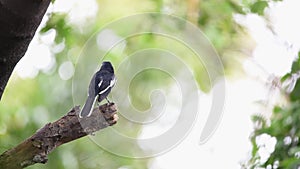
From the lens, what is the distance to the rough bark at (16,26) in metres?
0.60

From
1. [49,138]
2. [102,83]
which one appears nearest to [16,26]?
[49,138]

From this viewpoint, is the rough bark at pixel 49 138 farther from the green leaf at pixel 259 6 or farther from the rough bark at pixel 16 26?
the green leaf at pixel 259 6

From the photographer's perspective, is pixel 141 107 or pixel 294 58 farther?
pixel 294 58

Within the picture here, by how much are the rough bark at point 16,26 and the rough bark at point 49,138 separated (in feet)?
0.76

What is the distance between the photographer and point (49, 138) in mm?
863

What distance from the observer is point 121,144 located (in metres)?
1.22

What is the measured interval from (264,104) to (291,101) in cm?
12

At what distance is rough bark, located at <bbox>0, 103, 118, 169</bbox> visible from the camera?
2.80 ft

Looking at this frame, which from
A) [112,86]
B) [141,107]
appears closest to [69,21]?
[141,107]

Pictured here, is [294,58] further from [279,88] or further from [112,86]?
[112,86]

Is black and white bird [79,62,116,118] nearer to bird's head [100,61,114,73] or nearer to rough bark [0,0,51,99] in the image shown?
bird's head [100,61,114,73]

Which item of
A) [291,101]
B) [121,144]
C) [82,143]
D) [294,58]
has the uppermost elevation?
[294,58]

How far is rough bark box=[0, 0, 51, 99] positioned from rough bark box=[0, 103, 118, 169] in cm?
23

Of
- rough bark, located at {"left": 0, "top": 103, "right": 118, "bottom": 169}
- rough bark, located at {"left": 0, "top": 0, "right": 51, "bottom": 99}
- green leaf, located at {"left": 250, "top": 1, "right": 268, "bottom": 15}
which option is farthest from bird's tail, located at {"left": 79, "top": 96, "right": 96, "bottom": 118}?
green leaf, located at {"left": 250, "top": 1, "right": 268, "bottom": 15}
